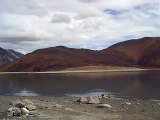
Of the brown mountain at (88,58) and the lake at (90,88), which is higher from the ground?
the brown mountain at (88,58)

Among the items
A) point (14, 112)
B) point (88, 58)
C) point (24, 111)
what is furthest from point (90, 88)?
point (88, 58)

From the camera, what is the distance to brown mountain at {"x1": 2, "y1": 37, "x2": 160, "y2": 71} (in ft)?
526

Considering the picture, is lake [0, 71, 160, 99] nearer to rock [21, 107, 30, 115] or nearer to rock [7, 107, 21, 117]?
rock [21, 107, 30, 115]

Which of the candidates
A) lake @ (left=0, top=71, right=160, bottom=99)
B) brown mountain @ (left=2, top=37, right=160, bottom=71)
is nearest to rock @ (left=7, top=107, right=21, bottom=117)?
lake @ (left=0, top=71, right=160, bottom=99)

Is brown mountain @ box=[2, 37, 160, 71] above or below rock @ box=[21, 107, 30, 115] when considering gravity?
above

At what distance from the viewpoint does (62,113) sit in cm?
1942

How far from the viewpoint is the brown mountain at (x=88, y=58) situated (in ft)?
526

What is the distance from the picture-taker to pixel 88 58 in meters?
174

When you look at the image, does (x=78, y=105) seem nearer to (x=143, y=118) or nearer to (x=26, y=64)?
(x=143, y=118)

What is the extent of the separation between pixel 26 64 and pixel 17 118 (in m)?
153

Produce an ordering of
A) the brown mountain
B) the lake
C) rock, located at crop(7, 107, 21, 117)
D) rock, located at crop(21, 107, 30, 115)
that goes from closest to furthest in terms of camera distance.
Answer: rock, located at crop(7, 107, 21, 117)
rock, located at crop(21, 107, 30, 115)
the lake
the brown mountain

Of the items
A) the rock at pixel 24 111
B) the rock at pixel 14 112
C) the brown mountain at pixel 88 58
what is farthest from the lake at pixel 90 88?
the brown mountain at pixel 88 58

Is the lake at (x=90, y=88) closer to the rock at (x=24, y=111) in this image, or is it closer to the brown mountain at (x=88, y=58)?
the rock at (x=24, y=111)

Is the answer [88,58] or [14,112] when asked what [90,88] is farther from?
[88,58]
